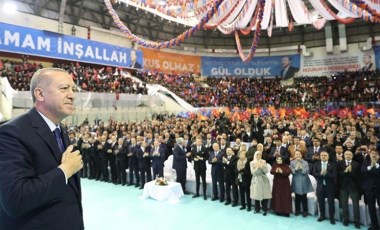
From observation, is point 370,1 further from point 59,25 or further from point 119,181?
point 59,25

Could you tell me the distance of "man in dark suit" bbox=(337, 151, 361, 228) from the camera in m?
5.18

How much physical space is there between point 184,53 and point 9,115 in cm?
1850

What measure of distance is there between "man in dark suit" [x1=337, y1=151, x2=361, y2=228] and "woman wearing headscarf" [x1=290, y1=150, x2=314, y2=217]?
593 mm

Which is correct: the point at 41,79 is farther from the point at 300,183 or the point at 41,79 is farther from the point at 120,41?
the point at 120,41

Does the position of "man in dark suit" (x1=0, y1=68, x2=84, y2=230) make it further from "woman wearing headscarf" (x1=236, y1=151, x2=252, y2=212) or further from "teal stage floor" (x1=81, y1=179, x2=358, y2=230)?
"woman wearing headscarf" (x1=236, y1=151, x2=252, y2=212)

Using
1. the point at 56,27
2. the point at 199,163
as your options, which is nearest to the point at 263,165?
the point at 199,163

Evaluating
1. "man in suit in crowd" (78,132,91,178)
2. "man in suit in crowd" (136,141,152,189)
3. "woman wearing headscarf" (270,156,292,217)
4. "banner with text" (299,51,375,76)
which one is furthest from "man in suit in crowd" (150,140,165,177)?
"banner with text" (299,51,375,76)

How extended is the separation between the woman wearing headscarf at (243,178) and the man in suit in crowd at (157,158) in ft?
7.56

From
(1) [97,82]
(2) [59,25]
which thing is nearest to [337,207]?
(1) [97,82]

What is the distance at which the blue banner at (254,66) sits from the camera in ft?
88.5

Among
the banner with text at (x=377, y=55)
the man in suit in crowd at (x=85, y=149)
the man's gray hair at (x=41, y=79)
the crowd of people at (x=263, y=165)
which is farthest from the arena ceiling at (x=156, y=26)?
the man's gray hair at (x=41, y=79)

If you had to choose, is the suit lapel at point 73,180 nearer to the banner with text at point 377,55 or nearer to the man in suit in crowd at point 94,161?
the man in suit in crowd at point 94,161

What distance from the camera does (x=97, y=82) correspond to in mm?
17344

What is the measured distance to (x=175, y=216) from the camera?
5855 millimetres
